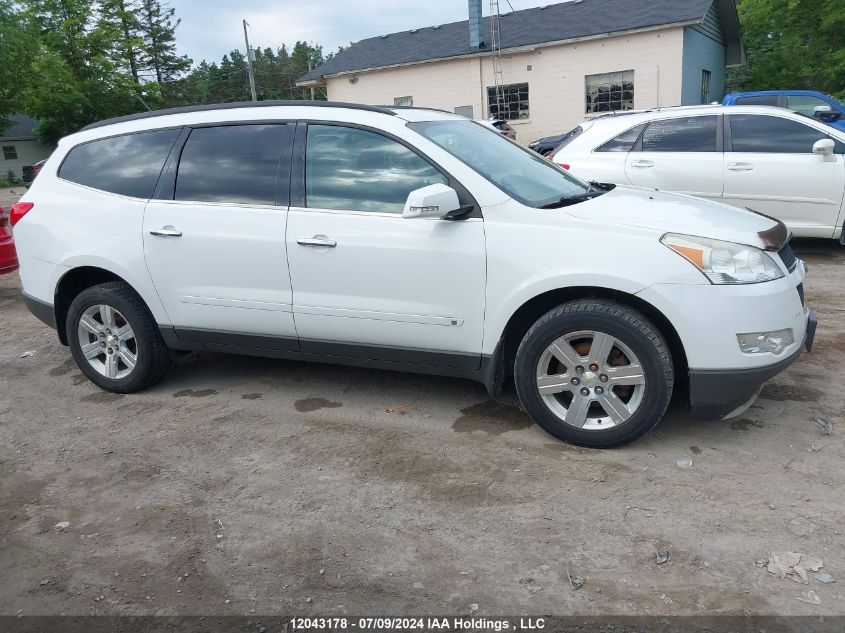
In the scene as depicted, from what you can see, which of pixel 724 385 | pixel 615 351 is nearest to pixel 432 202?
pixel 615 351

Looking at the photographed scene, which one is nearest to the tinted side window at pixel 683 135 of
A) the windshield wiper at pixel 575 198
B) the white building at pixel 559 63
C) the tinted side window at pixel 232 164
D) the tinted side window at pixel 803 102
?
the windshield wiper at pixel 575 198

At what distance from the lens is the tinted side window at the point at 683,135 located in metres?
7.76

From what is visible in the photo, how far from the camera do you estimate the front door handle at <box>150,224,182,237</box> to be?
4340 mm

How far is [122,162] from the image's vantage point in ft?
15.4

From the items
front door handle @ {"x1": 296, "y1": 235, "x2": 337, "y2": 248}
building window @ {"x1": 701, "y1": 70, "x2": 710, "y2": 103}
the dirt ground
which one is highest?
building window @ {"x1": 701, "y1": 70, "x2": 710, "y2": 103}

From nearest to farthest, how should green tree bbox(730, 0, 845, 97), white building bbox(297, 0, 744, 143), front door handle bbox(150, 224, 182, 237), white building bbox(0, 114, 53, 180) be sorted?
front door handle bbox(150, 224, 182, 237) < white building bbox(297, 0, 744, 143) < green tree bbox(730, 0, 845, 97) < white building bbox(0, 114, 53, 180)

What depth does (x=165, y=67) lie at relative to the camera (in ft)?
189

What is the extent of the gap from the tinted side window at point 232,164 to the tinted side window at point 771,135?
567cm

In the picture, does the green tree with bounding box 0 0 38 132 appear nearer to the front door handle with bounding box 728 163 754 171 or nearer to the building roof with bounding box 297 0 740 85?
the building roof with bounding box 297 0 740 85

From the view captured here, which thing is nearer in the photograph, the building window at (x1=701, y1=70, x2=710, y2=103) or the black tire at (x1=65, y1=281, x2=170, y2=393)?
the black tire at (x1=65, y1=281, x2=170, y2=393)

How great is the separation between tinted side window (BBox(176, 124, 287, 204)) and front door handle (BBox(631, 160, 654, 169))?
5.00 m

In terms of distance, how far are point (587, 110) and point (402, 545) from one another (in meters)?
21.0

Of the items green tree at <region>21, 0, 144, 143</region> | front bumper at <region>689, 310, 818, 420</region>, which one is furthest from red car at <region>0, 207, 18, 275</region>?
green tree at <region>21, 0, 144, 143</region>

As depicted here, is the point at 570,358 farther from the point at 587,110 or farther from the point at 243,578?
the point at 587,110
